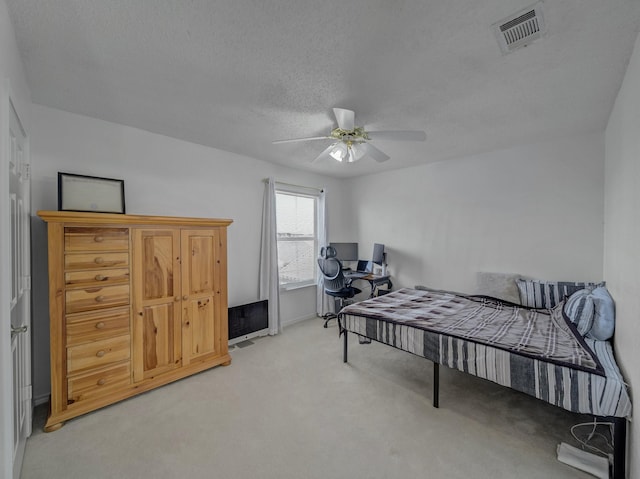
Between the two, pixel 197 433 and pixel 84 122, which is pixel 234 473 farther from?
pixel 84 122

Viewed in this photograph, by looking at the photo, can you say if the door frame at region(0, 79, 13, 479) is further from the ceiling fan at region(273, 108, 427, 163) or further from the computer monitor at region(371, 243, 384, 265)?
the computer monitor at region(371, 243, 384, 265)

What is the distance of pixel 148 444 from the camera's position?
1808 millimetres

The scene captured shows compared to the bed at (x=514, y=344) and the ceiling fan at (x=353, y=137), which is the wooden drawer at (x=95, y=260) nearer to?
the ceiling fan at (x=353, y=137)

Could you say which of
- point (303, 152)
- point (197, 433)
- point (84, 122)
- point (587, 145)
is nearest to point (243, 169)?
point (303, 152)

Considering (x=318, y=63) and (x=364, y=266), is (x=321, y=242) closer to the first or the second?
(x=364, y=266)

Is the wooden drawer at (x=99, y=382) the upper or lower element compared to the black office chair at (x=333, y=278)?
lower

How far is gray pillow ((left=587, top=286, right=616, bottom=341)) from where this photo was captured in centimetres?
205

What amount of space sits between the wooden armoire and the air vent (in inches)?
102

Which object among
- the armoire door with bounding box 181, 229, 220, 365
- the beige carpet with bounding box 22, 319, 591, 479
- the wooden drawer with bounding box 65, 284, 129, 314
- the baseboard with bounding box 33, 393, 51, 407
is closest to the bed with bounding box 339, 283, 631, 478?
the beige carpet with bounding box 22, 319, 591, 479

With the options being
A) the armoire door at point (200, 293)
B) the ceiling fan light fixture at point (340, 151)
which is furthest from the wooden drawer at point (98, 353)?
the ceiling fan light fixture at point (340, 151)

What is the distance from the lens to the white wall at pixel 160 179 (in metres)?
2.26

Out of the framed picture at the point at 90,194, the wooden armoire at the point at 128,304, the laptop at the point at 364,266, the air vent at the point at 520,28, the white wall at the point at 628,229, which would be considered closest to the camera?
the air vent at the point at 520,28

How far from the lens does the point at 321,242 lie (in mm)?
4680

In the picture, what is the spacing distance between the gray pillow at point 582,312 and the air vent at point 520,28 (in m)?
2.06
